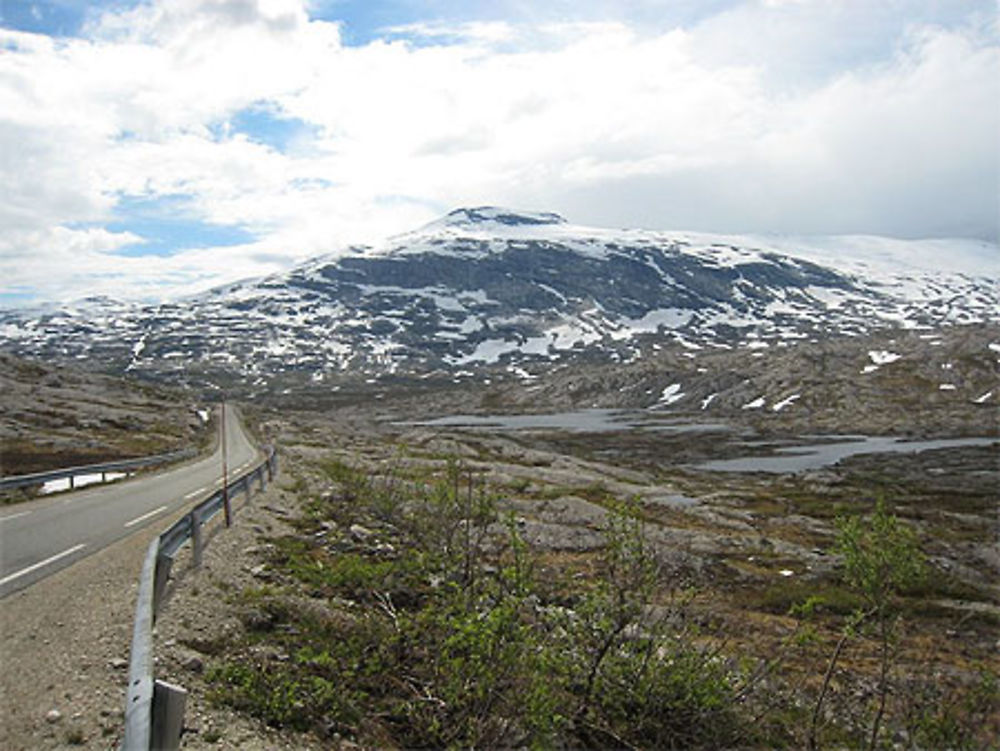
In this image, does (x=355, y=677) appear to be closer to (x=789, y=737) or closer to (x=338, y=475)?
(x=789, y=737)

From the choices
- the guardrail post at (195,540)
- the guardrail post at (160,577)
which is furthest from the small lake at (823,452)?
the guardrail post at (160,577)

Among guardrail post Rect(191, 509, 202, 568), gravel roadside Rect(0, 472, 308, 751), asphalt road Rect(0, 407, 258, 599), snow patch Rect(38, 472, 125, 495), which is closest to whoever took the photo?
gravel roadside Rect(0, 472, 308, 751)

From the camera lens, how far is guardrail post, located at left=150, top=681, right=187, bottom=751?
5957mm

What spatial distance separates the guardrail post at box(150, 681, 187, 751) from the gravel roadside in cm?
226

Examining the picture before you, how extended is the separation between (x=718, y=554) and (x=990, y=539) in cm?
2528

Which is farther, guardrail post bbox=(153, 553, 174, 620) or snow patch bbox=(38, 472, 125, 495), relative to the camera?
snow patch bbox=(38, 472, 125, 495)

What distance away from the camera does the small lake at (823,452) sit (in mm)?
93875

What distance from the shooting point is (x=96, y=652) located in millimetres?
9945

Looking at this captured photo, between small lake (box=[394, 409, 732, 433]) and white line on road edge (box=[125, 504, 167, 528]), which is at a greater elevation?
white line on road edge (box=[125, 504, 167, 528])

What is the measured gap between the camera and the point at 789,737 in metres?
12.7

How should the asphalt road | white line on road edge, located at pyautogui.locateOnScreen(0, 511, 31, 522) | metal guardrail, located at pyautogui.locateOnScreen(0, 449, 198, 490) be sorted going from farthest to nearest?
1. metal guardrail, located at pyautogui.locateOnScreen(0, 449, 198, 490)
2. white line on road edge, located at pyautogui.locateOnScreen(0, 511, 31, 522)
3. the asphalt road

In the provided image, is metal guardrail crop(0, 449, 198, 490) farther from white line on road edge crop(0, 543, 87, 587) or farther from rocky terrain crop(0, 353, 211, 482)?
white line on road edge crop(0, 543, 87, 587)

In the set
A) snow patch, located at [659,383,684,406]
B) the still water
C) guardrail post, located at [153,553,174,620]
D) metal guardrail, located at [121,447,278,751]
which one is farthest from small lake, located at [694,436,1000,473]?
metal guardrail, located at [121,447,278,751]

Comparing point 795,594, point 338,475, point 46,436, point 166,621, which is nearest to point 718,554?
point 795,594
